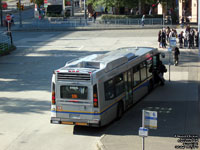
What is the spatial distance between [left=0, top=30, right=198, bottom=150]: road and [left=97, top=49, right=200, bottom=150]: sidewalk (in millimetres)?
431

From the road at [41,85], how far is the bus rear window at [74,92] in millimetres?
1348

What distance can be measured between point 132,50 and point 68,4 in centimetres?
5965

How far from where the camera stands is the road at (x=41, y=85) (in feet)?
48.9

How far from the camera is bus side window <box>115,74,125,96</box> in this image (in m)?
16.8

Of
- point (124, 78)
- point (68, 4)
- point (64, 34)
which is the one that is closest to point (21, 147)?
point (124, 78)

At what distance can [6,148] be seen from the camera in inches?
556

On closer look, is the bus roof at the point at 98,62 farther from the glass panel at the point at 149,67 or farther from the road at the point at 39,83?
the glass panel at the point at 149,67

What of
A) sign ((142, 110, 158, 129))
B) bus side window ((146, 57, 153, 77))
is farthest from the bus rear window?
bus side window ((146, 57, 153, 77))

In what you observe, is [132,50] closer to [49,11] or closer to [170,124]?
[170,124]

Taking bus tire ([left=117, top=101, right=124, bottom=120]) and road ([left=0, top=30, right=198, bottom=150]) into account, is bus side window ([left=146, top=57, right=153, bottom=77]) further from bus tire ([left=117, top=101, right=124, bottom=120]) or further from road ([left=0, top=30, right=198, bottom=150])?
bus tire ([left=117, top=101, right=124, bottom=120])

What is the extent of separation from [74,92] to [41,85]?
8.65m

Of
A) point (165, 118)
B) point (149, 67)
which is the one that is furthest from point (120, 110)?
point (149, 67)

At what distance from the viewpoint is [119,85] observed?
1705cm

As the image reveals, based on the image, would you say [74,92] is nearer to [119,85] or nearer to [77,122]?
[77,122]
